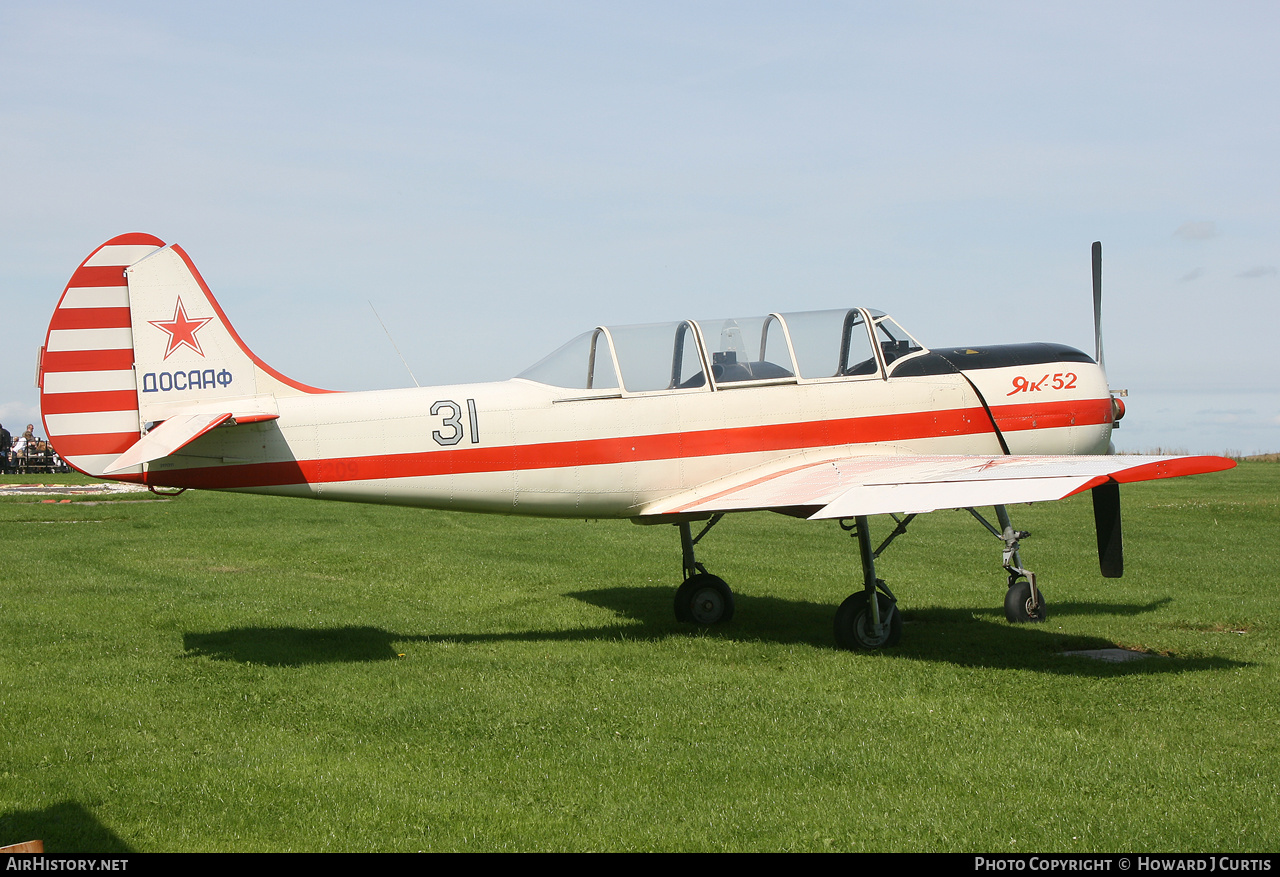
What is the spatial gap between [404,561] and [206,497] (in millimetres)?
12454

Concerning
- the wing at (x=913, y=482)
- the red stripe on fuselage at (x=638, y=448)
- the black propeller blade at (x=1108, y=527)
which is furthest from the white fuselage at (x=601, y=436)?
the black propeller blade at (x=1108, y=527)

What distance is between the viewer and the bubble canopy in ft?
31.7

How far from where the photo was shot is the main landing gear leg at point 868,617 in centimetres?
893

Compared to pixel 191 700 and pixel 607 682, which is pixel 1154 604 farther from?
pixel 191 700

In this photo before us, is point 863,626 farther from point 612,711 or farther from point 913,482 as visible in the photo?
point 612,711

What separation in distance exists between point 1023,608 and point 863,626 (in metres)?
2.48

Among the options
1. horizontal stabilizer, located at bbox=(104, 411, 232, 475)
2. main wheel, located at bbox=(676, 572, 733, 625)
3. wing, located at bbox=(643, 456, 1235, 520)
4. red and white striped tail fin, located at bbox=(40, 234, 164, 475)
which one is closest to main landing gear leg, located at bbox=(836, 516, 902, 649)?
wing, located at bbox=(643, 456, 1235, 520)

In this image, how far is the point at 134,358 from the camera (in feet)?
28.7

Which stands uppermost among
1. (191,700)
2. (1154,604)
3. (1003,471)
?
(1003,471)

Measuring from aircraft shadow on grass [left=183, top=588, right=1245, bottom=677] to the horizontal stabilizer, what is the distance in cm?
168

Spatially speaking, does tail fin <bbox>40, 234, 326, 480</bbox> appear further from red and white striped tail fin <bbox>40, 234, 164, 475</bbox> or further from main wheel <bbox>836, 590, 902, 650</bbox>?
main wheel <bbox>836, 590, 902, 650</bbox>

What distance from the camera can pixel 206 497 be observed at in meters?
24.5

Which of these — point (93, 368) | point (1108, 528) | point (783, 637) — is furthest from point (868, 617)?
point (93, 368)
